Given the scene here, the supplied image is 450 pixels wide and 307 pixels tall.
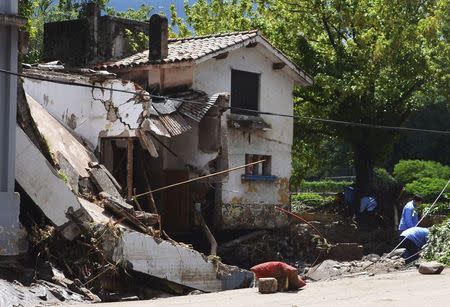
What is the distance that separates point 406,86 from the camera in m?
29.0

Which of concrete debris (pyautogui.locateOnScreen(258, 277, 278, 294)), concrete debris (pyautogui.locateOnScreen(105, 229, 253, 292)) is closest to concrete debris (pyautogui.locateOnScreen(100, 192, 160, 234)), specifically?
concrete debris (pyautogui.locateOnScreen(105, 229, 253, 292))

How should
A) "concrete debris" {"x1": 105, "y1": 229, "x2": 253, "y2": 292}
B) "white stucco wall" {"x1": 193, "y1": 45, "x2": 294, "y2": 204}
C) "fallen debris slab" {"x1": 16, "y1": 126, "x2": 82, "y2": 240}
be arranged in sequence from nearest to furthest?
"fallen debris slab" {"x1": 16, "y1": 126, "x2": 82, "y2": 240} → "concrete debris" {"x1": 105, "y1": 229, "x2": 253, "y2": 292} → "white stucco wall" {"x1": 193, "y1": 45, "x2": 294, "y2": 204}

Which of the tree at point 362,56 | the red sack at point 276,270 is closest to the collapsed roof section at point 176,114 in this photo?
the red sack at point 276,270

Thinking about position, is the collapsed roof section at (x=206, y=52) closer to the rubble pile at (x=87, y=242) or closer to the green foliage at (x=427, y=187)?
the rubble pile at (x=87, y=242)

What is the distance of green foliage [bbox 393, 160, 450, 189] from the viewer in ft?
143

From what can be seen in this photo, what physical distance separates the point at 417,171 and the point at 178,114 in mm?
25890

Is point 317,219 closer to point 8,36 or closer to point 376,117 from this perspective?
point 376,117

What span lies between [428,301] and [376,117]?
17.4 m

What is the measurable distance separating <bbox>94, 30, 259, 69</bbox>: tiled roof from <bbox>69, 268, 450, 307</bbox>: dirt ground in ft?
29.7

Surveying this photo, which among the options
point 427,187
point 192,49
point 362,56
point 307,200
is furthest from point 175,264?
point 427,187

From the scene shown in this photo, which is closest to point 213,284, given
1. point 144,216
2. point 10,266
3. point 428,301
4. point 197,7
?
A: point 144,216

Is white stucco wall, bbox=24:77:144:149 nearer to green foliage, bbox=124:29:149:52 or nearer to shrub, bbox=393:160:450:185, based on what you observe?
green foliage, bbox=124:29:149:52

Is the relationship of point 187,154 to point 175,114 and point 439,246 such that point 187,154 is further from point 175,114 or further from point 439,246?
point 439,246

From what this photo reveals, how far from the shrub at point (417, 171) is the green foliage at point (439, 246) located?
986 inches
